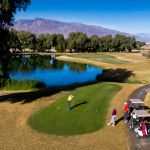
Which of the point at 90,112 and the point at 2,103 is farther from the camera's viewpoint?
the point at 2,103

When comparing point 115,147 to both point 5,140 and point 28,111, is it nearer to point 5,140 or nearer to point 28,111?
point 5,140

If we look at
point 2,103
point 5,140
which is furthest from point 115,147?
point 2,103

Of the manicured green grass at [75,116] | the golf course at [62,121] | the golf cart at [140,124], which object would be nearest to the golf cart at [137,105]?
the golf course at [62,121]

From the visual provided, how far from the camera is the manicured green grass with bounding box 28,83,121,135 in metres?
37.3

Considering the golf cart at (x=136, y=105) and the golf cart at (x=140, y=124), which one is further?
the golf cart at (x=136, y=105)

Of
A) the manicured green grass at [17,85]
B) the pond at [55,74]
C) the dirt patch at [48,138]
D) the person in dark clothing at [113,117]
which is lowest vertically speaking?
the pond at [55,74]

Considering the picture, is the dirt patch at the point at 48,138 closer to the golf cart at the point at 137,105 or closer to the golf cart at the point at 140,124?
the golf cart at the point at 140,124

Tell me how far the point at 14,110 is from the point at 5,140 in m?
12.6

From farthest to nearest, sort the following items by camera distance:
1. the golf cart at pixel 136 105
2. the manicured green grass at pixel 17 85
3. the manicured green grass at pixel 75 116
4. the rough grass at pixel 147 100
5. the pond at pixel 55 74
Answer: the pond at pixel 55 74, the manicured green grass at pixel 17 85, the rough grass at pixel 147 100, the golf cart at pixel 136 105, the manicured green grass at pixel 75 116

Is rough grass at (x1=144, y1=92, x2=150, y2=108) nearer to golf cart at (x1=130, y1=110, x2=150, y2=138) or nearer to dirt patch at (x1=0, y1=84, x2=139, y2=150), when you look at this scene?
dirt patch at (x1=0, y1=84, x2=139, y2=150)

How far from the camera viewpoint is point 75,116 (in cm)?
4162

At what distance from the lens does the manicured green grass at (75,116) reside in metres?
37.3

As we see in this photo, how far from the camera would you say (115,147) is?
31.8m

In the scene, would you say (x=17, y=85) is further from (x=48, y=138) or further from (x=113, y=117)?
(x=48, y=138)
